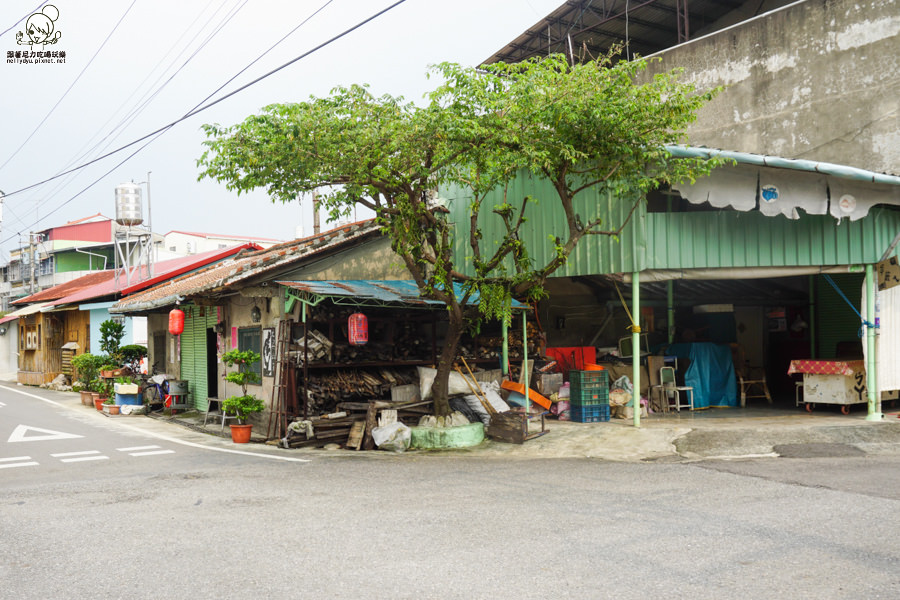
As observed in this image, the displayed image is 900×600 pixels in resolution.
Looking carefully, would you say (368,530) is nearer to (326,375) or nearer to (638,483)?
(638,483)

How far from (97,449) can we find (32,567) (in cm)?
765

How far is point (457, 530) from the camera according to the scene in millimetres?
6383

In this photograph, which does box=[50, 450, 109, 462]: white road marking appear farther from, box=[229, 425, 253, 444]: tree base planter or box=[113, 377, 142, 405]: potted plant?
box=[113, 377, 142, 405]: potted plant

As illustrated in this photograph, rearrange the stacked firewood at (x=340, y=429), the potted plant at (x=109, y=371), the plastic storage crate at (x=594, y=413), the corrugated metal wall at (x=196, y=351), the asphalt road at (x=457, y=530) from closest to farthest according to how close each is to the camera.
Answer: the asphalt road at (x=457, y=530), the stacked firewood at (x=340, y=429), the plastic storage crate at (x=594, y=413), the corrugated metal wall at (x=196, y=351), the potted plant at (x=109, y=371)

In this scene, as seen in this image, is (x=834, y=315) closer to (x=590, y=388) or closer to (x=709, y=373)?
(x=709, y=373)

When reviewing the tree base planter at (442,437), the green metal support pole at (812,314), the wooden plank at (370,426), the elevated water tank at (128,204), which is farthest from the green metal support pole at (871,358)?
the elevated water tank at (128,204)

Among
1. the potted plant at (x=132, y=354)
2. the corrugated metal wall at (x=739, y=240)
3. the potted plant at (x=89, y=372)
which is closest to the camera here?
the corrugated metal wall at (x=739, y=240)

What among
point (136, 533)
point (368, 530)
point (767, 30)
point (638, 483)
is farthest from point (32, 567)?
point (767, 30)

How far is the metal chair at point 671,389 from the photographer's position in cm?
1467

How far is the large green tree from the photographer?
10211 mm

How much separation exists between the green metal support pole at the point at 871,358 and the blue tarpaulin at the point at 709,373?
352 cm

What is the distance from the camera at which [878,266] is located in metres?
12.6

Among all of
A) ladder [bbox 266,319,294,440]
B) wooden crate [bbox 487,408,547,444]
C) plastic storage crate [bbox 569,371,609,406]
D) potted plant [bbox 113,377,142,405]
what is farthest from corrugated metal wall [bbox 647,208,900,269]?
potted plant [bbox 113,377,142,405]

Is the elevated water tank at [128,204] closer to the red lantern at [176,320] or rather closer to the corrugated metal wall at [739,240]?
the red lantern at [176,320]
